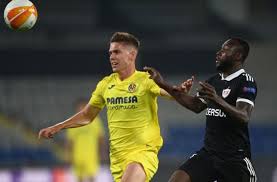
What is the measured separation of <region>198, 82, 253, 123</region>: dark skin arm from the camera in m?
7.04

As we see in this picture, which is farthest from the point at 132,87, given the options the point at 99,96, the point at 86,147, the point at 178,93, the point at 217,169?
the point at 86,147

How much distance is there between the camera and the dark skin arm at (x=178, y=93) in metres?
7.60

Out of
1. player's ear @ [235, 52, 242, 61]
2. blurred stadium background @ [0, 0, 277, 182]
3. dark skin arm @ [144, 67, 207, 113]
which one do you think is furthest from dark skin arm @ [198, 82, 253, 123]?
blurred stadium background @ [0, 0, 277, 182]

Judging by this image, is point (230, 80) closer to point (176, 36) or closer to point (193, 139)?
point (193, 139)

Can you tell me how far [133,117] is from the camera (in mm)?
8266

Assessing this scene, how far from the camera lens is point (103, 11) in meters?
24.0

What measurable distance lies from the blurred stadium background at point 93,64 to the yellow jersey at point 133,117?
1315 centimetres

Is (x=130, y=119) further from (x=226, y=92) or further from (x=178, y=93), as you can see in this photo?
(x=226, y=92)

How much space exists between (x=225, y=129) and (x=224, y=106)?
2.10ft

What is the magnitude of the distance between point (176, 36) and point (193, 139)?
3383 millimetres

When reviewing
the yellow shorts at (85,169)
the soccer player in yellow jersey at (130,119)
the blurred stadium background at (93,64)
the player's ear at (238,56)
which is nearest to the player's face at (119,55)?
the soccer player in yellow jersey at (130,119)

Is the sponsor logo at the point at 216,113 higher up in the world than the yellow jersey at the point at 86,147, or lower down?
higher up

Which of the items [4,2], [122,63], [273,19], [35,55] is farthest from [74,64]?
[122,63]

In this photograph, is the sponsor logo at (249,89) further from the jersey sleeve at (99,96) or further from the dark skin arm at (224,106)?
the jersey sleeve at (99,96)
